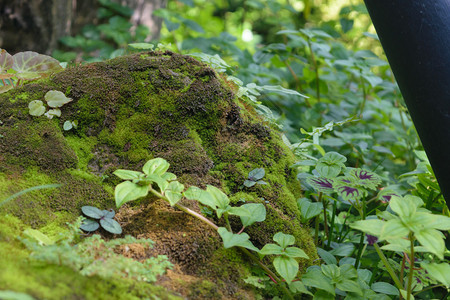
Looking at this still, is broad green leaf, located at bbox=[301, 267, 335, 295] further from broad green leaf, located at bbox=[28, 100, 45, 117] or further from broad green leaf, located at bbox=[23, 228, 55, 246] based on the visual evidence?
broad green leaf, located at bbox=[28, 100, 45, 117]

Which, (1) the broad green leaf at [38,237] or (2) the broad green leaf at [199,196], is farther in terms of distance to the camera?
(2) the broad green leaf at [199,196]

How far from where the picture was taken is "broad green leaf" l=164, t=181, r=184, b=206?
134 cm

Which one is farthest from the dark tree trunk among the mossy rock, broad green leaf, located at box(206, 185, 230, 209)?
broad green leaf, located at box(206, 185, 230, 209)

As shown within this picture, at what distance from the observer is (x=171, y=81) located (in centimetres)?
189

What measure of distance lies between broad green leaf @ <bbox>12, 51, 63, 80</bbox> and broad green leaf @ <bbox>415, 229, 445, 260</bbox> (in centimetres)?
183

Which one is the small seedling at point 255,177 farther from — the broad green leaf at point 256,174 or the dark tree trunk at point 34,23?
the dark tree trunk at point 34,23

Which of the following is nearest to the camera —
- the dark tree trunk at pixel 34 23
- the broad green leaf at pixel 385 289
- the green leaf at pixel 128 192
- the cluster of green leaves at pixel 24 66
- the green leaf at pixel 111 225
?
the green leaf at pixel 128 192

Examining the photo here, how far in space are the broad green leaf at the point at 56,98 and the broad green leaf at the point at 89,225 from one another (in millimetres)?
626

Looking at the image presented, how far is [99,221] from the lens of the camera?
1428mm

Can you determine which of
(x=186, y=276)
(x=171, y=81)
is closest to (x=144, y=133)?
(x=171, y=81)

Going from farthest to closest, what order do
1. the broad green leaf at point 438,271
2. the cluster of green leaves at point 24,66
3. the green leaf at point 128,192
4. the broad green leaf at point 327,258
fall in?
the cluster of green leaves at point 24,66 → the broad green leaf at point 327,258 → the green leaf at point 128,192 → the broad green leaf at point 438,271

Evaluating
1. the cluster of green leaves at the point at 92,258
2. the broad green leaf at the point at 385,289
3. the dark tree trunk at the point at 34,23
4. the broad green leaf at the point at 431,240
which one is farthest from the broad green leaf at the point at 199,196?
the dark tree trunk at the point at 34,23

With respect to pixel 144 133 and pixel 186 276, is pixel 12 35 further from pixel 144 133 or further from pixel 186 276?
pixel 186 276

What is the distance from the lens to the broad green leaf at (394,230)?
1072 mm
